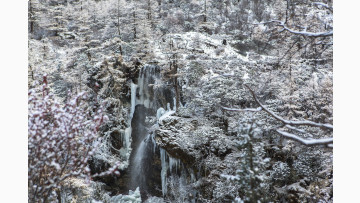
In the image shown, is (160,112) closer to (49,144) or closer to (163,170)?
(163,170)

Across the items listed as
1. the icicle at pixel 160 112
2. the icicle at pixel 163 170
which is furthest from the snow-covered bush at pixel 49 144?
the icicle at pixel 160 112

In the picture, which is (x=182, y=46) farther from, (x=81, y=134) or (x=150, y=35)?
(x=81, y=134)

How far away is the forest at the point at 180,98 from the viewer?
114 inches

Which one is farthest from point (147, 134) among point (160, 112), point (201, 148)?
point (201, 148)

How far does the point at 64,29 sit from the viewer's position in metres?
5.94

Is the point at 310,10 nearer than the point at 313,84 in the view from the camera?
Yes

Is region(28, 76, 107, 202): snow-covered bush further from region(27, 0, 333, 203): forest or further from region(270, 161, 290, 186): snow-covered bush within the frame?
region(270, 161, 290, 186): snow-covered bush

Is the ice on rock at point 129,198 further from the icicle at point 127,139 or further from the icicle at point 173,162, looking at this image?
the icicle at point 173,162

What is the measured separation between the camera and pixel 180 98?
6613mm

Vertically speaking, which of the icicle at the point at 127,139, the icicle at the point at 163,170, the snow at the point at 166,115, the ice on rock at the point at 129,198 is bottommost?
the ice on rock at the point at 129,198

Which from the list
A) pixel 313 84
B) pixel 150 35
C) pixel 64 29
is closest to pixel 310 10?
pixel 313 84

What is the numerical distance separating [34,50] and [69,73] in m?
0.89

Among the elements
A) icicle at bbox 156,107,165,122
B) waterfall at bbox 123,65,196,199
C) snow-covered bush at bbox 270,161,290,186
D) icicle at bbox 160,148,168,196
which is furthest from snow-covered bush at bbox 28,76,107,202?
icicle at bbox 156,107,165,122

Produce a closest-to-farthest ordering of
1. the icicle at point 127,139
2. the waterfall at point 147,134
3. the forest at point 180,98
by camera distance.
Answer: the forest at point 180,98 → the waterfall at point 147,134 → the icicle at point 127,139
